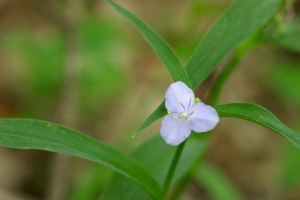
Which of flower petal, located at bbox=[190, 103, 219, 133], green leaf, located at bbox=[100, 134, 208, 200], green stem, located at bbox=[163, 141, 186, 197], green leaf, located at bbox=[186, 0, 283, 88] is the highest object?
flower petal, located at bbox=[190, 103, 219, 133]

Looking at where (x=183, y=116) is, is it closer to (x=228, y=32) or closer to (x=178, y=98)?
(x=178, y=98)

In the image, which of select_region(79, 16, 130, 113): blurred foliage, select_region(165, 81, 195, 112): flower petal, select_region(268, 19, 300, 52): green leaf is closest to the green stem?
select_region(165, 81, 195, 112): flower petal

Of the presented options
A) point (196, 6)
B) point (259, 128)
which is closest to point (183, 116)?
point (196, 6)

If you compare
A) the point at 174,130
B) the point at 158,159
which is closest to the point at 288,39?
the point at 158,159

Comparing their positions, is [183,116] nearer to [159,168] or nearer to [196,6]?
[159,168]

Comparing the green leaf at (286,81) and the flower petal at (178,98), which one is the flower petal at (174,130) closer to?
the flower petal at (178,98)

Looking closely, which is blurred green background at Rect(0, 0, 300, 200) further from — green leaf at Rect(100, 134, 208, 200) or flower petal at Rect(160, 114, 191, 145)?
flower petal at Rect(160, 114, 191, 145)

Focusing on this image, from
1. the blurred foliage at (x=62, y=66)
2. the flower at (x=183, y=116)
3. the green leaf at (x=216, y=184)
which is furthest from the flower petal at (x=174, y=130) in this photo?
the blurred foliage at (x=62, y=66)
